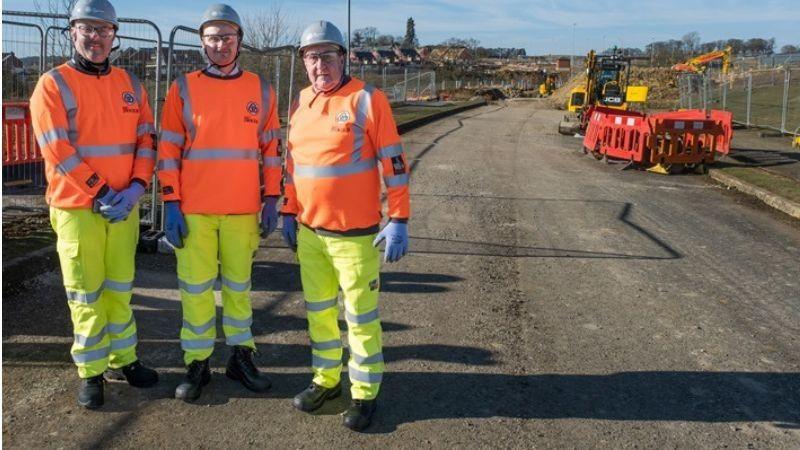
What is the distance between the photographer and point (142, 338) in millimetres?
4836

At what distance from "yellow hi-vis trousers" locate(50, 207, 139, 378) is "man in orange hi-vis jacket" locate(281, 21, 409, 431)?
111 centimetres

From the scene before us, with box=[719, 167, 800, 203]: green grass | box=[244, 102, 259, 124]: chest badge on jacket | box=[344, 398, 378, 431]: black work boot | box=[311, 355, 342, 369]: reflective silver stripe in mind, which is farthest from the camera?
box=[719, 167, 800, 203]: green grass

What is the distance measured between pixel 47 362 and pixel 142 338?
632 mm

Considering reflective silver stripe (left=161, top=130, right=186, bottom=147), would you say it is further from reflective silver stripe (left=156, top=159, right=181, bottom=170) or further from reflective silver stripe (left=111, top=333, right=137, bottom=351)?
reflective silver stripe (left=111, top=333, right=137, bottom=351)

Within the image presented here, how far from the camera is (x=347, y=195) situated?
3803 millimetres

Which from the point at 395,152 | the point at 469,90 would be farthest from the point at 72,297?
the point at 469,90

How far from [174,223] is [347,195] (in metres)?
1.05

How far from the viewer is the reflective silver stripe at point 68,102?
148 inches

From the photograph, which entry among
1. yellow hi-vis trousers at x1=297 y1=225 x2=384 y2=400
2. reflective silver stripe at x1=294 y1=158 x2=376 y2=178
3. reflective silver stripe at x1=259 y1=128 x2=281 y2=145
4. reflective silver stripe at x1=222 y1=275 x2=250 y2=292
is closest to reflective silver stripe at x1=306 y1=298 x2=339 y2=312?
yellow hi-vis trousers at x1=297 y1=225 x2=384 y2=400

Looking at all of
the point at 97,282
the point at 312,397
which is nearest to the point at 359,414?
the point at 312,397

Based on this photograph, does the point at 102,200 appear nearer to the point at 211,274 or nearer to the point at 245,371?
the point at 211,274

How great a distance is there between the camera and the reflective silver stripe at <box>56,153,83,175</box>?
374 centimetres

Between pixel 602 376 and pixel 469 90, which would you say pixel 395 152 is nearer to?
pixel 602 376

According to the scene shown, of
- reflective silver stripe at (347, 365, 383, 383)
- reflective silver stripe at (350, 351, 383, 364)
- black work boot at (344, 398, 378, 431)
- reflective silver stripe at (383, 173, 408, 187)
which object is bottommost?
black work boot at (344, 398, 378, 431)
